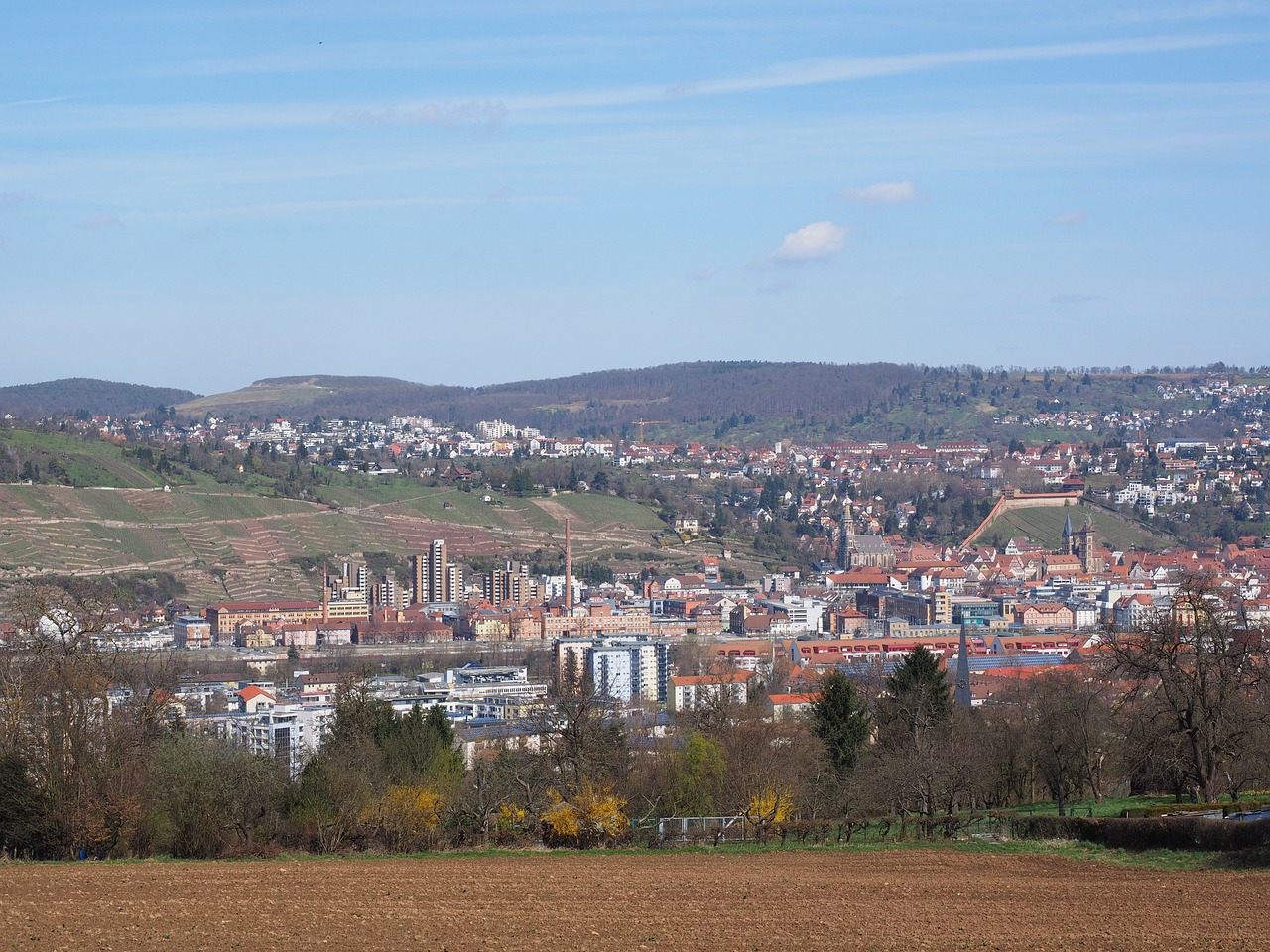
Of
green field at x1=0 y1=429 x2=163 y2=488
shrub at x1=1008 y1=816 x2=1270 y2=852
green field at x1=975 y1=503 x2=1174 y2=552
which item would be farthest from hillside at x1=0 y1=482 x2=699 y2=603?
shrub at x1=1008 y1=816 x2=1270 y2=852

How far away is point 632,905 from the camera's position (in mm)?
16609

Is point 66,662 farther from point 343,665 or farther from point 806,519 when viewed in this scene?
point 806,519

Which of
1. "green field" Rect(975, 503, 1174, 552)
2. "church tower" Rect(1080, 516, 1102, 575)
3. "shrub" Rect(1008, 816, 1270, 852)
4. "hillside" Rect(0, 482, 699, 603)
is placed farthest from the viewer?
"green field" Rect(975, 503, 1174, 552)

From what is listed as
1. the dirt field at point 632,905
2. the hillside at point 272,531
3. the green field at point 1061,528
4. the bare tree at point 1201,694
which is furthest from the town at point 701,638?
the dirt field at point 632,905

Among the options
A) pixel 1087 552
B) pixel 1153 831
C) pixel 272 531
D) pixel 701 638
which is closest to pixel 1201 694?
pixel 1153 831

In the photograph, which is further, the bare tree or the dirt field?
the bare tree

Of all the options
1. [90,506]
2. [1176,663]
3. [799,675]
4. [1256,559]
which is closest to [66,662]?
[1176,663]

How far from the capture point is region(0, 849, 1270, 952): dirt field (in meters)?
14.6

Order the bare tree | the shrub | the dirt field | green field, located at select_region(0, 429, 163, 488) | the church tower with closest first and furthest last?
1. the dirt field
2. the shrub
3. the bare tree
4. green field, located at select_region(0, 429, 163, 488)
5. the church tower

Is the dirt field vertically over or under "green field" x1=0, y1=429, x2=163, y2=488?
under

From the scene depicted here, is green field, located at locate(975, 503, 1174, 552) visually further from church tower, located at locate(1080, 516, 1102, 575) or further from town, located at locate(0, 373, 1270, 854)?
church tower, located at locate(1080, 516, 1102, 575)

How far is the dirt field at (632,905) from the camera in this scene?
47.9 ft

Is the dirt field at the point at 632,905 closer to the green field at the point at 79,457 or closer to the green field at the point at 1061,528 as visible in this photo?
the green field at the point at 79,457

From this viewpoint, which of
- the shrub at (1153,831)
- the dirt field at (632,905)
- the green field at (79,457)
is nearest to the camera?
→ the dirt field at (632,905)
